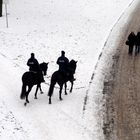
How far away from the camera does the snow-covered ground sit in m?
17.7

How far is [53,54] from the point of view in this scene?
27.6 metres

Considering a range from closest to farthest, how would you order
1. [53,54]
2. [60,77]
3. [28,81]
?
[28,81] → [60,77] → [53,54]

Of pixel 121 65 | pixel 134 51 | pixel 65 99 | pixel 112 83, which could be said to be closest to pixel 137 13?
pixel 134 51

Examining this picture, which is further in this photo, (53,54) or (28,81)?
(53,54)

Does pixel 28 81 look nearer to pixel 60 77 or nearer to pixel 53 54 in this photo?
pixel 60 77

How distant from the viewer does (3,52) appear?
27.3m

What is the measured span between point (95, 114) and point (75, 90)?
321 cm

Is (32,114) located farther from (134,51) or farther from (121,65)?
(134,51)

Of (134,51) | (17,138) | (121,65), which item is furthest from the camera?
(134,51)

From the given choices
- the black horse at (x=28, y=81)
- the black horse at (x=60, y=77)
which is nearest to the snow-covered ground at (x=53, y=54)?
the black horse at (x=28, y=81)

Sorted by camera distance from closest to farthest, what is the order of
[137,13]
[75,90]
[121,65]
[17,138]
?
[17,138] < [75,90] < [121,65] < [137,13]

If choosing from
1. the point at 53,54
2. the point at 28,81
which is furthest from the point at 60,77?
the point at 53,54

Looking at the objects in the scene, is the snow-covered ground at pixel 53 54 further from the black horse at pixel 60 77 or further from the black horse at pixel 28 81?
the black horse at pixel 60 77

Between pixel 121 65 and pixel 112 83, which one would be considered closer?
pixel 112 83
